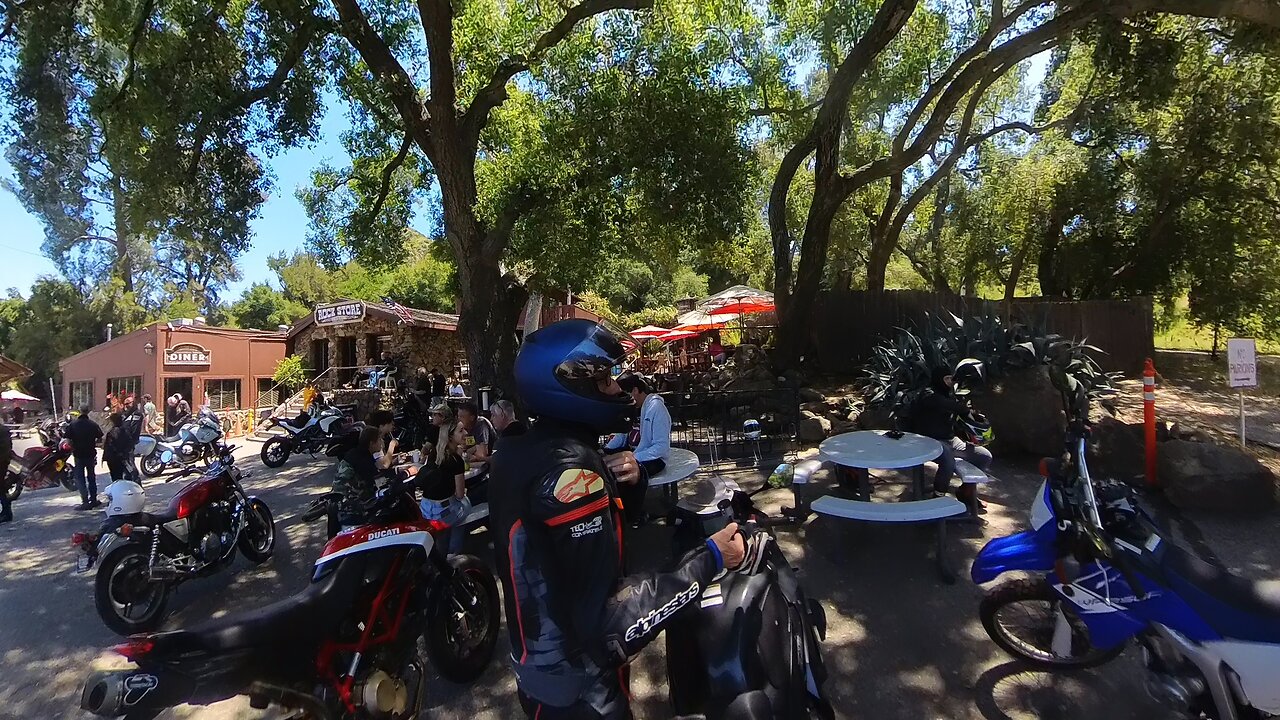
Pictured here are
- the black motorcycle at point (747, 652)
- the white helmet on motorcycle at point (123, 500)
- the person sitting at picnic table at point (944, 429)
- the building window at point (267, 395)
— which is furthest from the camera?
the building window at point (267, 395)

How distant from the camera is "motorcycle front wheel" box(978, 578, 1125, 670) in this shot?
309 cm

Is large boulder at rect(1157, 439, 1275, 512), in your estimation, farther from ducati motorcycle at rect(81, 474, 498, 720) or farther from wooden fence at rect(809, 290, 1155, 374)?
wooden fence at rect(809, 290, 1155, 374)

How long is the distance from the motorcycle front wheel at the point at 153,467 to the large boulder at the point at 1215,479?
14.3 m

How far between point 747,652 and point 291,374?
24886 mm

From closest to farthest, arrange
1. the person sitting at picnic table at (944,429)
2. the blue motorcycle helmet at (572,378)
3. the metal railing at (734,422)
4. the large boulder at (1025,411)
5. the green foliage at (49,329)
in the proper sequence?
the blue motorcycle helmet at (572,378)
the person sitting at picnic table at (944,429)
the large boulder at (1025,411)
the metal railing at (734,422)
the green foliage at (49,329)

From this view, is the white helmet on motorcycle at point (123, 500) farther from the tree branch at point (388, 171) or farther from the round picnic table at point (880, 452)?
the tree branch at point (388, 171)

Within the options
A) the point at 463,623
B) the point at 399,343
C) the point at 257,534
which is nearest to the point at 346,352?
the point at 399,343

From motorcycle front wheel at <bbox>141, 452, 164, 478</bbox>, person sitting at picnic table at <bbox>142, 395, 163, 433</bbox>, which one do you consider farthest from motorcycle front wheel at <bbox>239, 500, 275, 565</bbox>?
person sitting at picnic table at <bbox>142, 395, 163, 433</bbox>

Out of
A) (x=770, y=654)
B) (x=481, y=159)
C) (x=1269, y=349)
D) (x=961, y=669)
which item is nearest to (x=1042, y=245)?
(x=1269, y=349)

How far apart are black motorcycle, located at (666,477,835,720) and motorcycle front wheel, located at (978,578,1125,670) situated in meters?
1.58

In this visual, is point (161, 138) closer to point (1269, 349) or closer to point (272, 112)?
point (272, 112)

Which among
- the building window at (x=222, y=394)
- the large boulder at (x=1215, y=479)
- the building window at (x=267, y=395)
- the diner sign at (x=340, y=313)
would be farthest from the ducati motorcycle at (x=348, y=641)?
the building window at (x=222, y=394)

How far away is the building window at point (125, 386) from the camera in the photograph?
22.2m

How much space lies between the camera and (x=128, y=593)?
4.35 m
